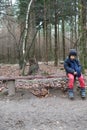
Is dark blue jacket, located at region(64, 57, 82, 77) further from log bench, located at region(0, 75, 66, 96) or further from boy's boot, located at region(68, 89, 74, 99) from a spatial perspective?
boy's boot, located at region(68, 89, 74, 99)

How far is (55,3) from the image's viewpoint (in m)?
19.6

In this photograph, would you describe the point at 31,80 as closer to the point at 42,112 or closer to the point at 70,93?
the point at 70,93

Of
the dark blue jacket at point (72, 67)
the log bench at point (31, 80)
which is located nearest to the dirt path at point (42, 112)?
the log bench at point (31, 80)

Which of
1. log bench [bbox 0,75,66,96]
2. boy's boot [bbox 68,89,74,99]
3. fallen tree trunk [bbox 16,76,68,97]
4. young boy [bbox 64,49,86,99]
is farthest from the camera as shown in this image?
fallen tree trunk [bbox 16,76,68,97]

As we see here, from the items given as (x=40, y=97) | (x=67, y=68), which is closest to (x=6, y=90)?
(x=40, y=97)

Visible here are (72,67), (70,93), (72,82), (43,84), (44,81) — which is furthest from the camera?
(44,81)

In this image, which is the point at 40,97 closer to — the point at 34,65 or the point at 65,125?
the point at 65,125

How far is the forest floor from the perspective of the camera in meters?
5.66

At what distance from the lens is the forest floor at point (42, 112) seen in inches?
223

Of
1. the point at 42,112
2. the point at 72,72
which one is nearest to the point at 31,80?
the point at 72,72

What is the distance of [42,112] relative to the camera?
640 cm

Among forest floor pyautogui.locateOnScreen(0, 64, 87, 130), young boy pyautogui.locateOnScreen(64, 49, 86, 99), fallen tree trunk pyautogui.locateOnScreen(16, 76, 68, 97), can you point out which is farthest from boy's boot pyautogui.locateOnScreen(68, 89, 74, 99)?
fallen tree trunk pyautogui.locateOnScreen(16, 76, 68, 97)

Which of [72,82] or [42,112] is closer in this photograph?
[42,112]

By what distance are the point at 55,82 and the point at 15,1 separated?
14637 mm
